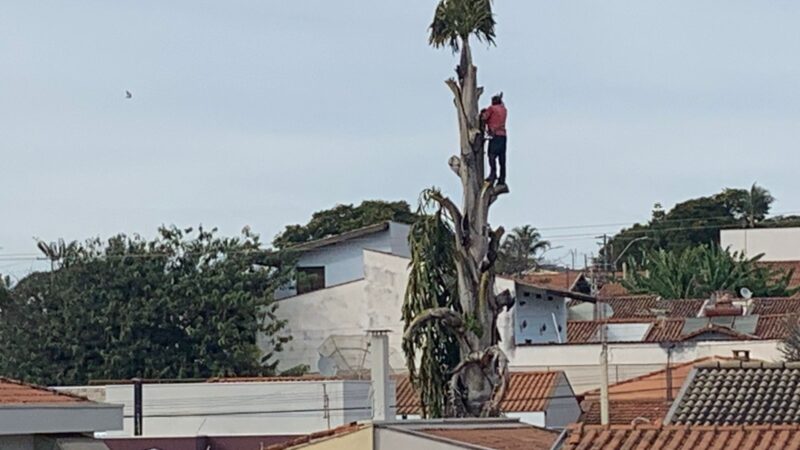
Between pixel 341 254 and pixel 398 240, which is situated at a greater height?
pixel 398 240

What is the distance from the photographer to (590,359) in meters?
51.8

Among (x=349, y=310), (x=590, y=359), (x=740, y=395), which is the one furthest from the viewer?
(x=349, y=310)

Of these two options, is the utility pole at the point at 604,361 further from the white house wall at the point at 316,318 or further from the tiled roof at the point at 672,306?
the white house wall at the point at 316,318

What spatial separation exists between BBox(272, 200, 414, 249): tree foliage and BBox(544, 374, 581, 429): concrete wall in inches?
1541

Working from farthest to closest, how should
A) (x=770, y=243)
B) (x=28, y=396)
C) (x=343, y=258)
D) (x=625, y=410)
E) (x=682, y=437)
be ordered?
(x=770, y=243) < (x=343, y=258) < (x=625, y=410) < (x=28, y=396) < (x=682, y=437)

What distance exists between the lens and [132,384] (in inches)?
1665

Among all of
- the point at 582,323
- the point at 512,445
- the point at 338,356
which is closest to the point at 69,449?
the point at 512,445

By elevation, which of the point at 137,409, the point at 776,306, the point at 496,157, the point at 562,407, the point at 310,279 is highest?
the point at 310,279

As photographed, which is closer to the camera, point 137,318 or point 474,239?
point 474,239

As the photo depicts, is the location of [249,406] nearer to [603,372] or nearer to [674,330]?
[603,372]

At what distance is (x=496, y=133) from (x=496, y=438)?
330 centimetres

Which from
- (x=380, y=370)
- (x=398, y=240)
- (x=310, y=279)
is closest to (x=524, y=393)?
(x=398, y=240)

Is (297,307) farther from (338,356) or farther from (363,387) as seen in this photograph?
(363,387)

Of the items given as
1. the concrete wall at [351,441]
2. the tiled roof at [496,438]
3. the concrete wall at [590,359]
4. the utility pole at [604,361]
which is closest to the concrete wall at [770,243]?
the utility pole at [604,361]
